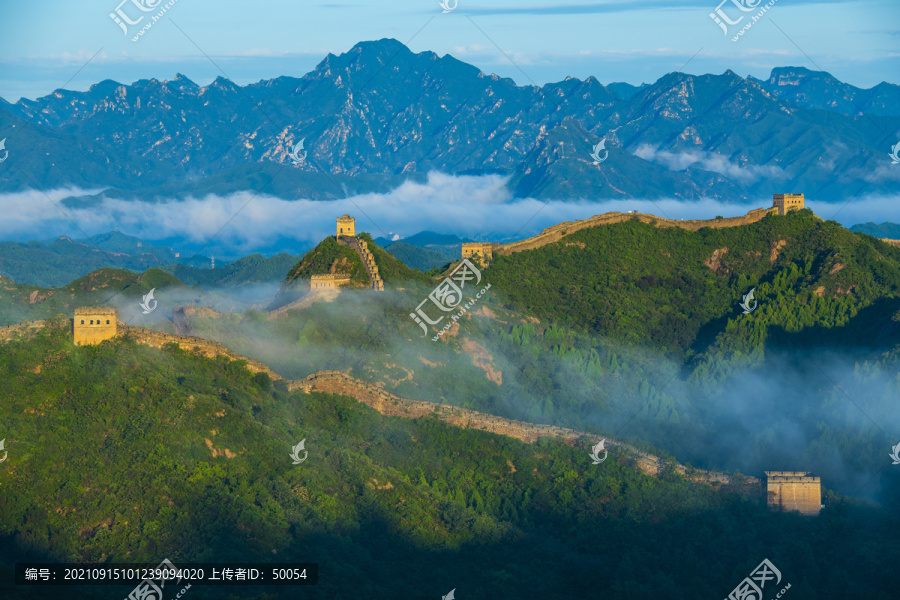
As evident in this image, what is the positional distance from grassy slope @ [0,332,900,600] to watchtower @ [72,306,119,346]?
902 mm

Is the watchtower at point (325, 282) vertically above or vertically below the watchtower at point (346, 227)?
below

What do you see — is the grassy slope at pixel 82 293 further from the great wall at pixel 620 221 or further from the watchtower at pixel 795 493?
the watchtower at pixel 795 493

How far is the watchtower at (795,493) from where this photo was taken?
8275 cm

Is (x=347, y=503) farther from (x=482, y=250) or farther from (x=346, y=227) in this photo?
(x=482, y=250)

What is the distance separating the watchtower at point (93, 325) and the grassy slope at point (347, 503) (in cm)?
90

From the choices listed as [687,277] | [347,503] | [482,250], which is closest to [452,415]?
[347,503]

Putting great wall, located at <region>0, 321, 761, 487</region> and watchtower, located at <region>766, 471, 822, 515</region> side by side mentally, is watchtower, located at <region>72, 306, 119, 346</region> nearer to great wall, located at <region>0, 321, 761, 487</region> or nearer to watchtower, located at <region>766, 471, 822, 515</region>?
great wall, located at <region>0, 321, 761, 487</region>

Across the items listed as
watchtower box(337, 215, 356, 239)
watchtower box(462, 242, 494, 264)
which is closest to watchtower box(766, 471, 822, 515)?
watchtower box(337, 215, 356, 239)

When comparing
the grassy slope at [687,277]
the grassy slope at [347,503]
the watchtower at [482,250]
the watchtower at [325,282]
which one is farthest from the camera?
the watchtower at [482,250]

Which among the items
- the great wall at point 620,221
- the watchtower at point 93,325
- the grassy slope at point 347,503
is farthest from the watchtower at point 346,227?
the watchtower at point 93,325

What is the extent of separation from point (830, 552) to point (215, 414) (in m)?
35.8

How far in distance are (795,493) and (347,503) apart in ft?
92.3

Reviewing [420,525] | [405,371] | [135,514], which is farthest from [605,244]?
[135,514]

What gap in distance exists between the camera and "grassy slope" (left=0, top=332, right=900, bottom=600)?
66.4 m
